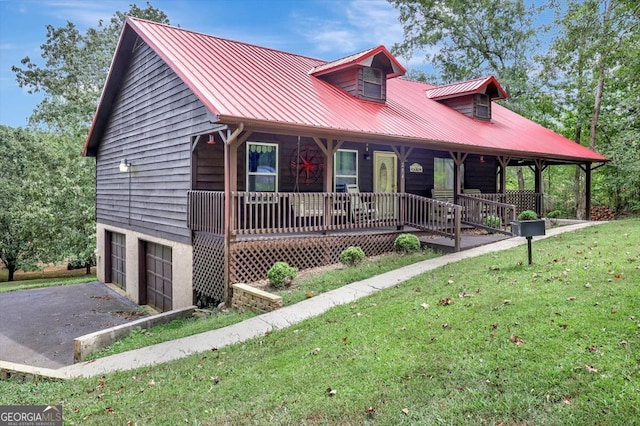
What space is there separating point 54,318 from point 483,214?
13.1 m

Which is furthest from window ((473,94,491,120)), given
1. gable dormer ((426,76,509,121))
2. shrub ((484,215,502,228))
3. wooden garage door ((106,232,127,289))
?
wooden garage door ((106,232,127,289))

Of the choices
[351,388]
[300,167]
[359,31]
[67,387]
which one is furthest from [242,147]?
[359,31]

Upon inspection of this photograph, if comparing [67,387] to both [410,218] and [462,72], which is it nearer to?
[410,218]

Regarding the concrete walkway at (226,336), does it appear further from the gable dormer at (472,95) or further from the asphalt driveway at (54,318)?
the gable dormer at (472,95)

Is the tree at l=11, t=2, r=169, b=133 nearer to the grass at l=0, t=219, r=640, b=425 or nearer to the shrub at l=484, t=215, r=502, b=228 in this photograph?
the shrub at l=484, t=215, r=502, b=228

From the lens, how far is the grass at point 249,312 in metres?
7.74

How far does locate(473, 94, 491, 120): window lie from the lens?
19031 millimetres

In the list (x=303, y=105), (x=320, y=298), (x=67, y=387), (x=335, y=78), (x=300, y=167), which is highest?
(x=335, y=78)

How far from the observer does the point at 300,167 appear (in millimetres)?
12570

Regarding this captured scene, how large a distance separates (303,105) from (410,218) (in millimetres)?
4330

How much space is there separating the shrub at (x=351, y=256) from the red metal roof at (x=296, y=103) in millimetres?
2836

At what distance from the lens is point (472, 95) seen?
62.0ft

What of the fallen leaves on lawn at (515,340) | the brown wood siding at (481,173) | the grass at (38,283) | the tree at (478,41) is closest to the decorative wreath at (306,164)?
the brown wood siding at (481,173)

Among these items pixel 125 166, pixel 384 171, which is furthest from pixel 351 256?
pixel 125 166
